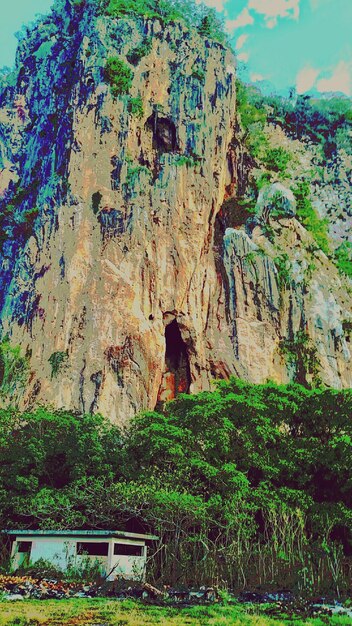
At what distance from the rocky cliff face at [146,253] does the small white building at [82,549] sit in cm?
735

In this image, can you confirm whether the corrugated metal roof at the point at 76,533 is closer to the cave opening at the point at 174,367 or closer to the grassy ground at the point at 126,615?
the grassy ground at the point at 126,615

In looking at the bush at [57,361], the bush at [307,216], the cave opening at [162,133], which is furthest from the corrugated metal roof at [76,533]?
the bush at [307,216]

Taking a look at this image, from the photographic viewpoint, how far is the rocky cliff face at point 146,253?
28.1 m

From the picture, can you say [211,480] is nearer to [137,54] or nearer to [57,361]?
[57,361]

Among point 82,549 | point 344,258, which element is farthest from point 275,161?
point 82,549

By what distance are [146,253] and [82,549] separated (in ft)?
48.9

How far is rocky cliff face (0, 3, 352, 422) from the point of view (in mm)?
28141

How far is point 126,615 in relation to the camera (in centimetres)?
1148

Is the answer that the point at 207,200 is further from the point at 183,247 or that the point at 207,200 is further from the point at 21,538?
the point at 21,538

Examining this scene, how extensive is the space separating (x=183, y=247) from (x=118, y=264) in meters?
3.71

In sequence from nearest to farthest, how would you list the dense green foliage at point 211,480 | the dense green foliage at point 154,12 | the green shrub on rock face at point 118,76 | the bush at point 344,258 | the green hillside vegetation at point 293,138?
the dense green foliage at point 211,480
the green shrub on rock face at point 118,76
the dense green foliage at point 154,12
the green hillside vegetation at point 293,138
the bush at point 344,258

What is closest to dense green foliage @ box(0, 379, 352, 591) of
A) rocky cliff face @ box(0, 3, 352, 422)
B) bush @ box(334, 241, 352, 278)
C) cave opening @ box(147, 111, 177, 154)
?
rocky cliff face @ box(0, 3, 352, 422)

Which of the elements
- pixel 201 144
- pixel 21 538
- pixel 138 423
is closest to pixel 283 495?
pixel 138 423

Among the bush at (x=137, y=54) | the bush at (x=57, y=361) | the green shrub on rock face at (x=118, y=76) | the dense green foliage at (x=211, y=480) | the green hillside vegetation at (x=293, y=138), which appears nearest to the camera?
the dense green foliage at (x=211, y=480)
